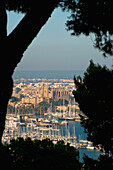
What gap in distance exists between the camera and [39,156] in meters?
3.22

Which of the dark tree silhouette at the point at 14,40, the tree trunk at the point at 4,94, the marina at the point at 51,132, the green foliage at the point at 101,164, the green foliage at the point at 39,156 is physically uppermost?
the marina at the point at 51,132

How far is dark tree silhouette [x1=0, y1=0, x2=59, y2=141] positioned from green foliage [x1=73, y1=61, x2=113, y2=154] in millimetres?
4191

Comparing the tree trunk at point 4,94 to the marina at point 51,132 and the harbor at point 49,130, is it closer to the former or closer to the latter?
the marina at point 51,132

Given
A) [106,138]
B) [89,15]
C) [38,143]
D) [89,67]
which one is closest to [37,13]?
Answer: [89,15]

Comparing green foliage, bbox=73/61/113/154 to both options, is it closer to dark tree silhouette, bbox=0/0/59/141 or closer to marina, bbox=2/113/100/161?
dark tree silhouette, bbox=0/0/59/141

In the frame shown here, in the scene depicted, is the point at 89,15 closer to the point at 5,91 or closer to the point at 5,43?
the point at 5,43

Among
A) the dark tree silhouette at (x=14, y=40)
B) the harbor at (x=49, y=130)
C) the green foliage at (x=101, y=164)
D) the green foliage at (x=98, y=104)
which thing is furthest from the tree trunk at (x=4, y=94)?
the harbor at (x=49, y=130)

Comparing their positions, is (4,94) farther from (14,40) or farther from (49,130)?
(49,130)

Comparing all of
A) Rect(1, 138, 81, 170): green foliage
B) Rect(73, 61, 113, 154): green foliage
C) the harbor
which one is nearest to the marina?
the harbor

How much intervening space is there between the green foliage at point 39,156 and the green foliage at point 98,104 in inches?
86.9

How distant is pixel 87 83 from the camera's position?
601 cm

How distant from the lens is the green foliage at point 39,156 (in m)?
3.17

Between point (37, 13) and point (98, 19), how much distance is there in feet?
2.76

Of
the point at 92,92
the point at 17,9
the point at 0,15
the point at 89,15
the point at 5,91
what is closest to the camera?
the point at 5,91
